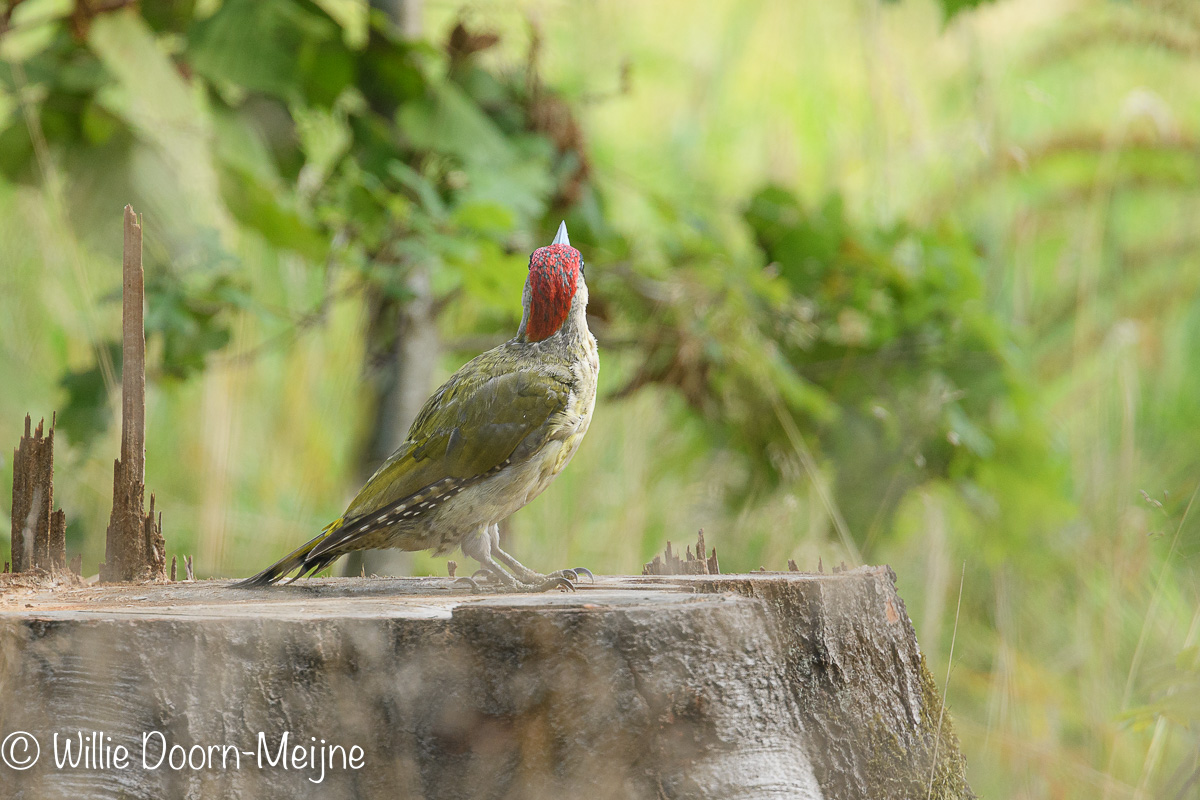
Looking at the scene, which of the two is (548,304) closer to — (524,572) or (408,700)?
(524,572)

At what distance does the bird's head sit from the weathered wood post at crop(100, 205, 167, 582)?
83cm

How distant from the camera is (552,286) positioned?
2.32m

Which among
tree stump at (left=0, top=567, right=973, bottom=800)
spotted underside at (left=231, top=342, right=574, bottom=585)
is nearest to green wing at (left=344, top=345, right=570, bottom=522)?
spotted underside at (left=231, top=342, right=574, bottom=585)

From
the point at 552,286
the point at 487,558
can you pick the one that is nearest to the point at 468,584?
the point at 487,558

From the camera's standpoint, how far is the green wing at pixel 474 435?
225 cm

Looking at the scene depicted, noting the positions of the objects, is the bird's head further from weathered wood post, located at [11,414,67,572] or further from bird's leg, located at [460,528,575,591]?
weathered wood post, located at [11,414,67,572]

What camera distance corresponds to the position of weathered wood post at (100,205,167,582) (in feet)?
7.27

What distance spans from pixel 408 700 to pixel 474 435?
650mm

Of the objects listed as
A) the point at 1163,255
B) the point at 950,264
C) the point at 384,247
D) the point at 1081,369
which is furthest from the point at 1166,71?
the point at 384,247

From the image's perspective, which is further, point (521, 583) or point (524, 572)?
point (524, 572)

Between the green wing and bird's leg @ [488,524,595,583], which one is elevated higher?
the green wing

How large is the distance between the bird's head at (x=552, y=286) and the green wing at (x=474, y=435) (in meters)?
0.12

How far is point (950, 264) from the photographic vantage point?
13.3 ft

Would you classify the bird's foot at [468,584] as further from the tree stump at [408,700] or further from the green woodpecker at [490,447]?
the tree stump at [408,700]
